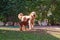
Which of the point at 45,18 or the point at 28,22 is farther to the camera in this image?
the point at 45,18

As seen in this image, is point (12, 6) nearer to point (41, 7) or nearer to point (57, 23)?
point (41, 7)

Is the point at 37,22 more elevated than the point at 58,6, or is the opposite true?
the point at 58,6

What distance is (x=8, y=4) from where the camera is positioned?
356 inches

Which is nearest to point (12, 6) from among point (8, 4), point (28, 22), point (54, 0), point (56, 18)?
point (8, 4)

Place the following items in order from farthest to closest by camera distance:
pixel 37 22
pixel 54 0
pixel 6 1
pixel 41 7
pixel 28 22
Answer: pixel 37 22
pixel 41 7
pixel 54 0
pixel 28 22
pixel 6 1

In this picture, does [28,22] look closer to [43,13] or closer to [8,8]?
[8,8]

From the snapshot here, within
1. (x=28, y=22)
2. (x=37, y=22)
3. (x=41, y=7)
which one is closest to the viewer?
(x=28, y=22)

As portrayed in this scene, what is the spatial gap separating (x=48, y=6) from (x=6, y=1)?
6.36 m

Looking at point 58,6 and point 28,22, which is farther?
point 58,6

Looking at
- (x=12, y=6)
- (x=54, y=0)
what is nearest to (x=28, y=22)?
(x=12, y=6)

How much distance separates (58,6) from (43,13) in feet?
4.19

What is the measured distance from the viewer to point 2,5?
9047 millimetres

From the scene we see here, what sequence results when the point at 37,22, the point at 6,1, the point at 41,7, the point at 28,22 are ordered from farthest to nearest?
the point at 37,22 < the point at 41,7 < the point at 28,22 < the point at 6,1

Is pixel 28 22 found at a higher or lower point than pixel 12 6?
lower
